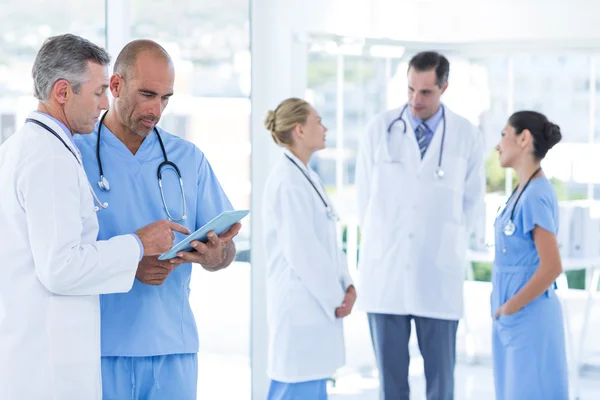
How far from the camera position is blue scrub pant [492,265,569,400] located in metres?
3.00

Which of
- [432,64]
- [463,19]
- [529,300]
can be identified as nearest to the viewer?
→ [529,300]

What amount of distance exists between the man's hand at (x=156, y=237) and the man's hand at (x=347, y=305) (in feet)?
4.10

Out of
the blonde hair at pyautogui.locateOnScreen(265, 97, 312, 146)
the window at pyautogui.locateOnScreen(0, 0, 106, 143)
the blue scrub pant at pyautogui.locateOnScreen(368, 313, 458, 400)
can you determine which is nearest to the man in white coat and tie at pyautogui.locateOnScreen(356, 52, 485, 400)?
the blue scrub pant at pyautogui.locateOnScreen(368, 313, 458, 400)

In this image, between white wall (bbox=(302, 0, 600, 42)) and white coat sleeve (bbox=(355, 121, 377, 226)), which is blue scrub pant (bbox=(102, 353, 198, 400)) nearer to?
white coat sleeve (bbox=(355, 121, 377, 226))

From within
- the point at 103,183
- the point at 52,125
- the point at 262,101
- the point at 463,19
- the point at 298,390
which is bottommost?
the point at 298,390

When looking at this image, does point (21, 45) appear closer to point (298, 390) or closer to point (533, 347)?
point (298, 390)

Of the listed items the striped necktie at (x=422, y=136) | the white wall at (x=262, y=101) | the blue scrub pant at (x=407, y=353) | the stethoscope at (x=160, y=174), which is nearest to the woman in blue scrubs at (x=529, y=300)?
the blue scrub pant at (x=407, y=353)

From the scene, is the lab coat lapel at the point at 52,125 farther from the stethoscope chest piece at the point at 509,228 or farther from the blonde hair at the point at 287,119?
the stethoscope chest piece at the point at 509,228

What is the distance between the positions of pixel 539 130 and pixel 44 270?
2.04m

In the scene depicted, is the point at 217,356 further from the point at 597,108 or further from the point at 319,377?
the point at 597,108

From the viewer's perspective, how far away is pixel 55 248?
1725 millimetres

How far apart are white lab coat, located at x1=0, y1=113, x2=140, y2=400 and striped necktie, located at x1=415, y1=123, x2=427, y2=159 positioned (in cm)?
184

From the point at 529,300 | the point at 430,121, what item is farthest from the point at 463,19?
the point at 529,300

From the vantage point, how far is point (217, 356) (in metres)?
3.82
